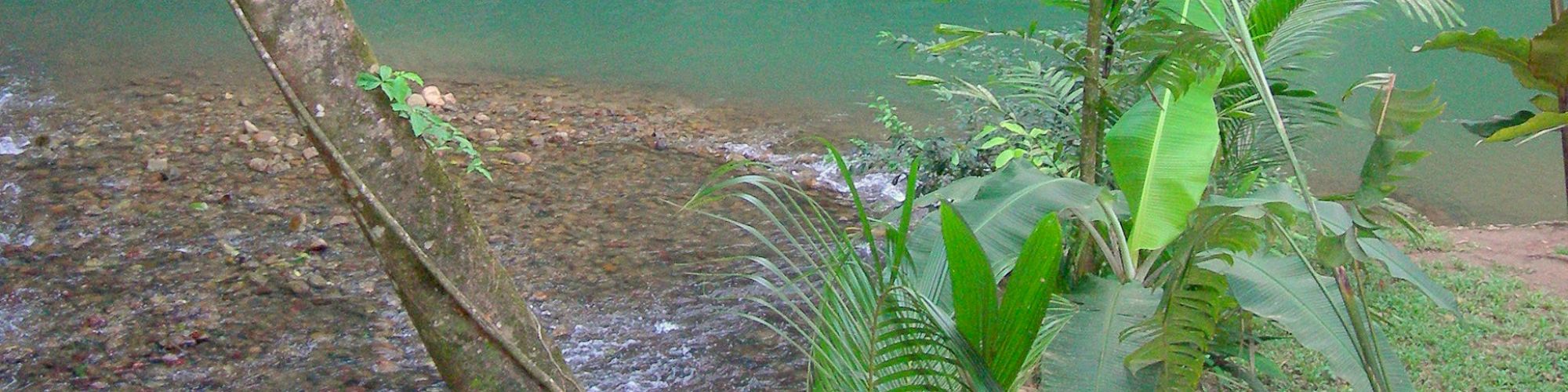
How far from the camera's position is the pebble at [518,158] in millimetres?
5534

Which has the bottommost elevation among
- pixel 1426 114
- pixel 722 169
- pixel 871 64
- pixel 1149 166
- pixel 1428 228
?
pixel 871 64

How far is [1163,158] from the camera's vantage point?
271cm

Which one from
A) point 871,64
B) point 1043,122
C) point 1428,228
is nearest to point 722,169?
point 1043,122

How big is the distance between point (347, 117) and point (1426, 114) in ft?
5.58

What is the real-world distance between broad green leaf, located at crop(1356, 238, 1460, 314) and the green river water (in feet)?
11.2

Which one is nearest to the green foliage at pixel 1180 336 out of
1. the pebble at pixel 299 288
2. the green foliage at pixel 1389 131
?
the green foliage at pixel 1389 131

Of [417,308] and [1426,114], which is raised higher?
[1426,114]

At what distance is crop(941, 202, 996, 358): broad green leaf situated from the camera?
1.67 m

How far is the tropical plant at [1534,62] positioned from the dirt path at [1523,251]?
113 inches

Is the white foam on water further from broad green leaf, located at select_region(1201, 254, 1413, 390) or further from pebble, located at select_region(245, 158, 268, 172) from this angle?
pebble, located at select_region(245, 158, 268, 172)

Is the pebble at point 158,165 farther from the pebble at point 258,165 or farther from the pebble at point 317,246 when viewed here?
the pebble at point 317,246

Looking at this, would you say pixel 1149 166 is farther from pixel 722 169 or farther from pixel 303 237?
pixel 303 237

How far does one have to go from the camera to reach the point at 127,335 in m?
3.54

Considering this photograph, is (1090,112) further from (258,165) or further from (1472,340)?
(258,165)
